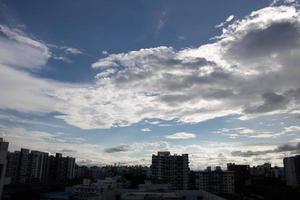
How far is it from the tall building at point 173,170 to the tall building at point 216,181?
12.5 ft

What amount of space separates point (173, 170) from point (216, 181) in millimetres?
12007

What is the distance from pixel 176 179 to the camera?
91.8 meters

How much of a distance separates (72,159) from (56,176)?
8422 millimetres

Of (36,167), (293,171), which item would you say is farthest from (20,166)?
(293,171)

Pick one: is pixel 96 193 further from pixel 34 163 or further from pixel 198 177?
pixel 34 163

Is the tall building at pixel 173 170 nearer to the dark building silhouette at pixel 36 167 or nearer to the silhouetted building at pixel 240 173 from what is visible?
the silhouetted building at pixel 240 173

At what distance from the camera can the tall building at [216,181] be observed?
90125 millimetres

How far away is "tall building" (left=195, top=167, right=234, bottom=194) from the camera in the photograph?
90.1 m

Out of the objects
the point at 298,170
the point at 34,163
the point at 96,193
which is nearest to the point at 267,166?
the point at 298,170

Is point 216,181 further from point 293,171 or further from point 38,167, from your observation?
point 38,167

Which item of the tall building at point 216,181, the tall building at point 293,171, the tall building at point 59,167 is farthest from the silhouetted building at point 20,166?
the tall building at point 293,171

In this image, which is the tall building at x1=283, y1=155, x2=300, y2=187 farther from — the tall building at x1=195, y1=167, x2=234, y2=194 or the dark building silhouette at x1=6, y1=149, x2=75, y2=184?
the dark building silhouette at x1=6, y1=149, x2=75, y2=184

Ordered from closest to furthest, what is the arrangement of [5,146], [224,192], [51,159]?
[5,146]
[224,192]
[51,159]

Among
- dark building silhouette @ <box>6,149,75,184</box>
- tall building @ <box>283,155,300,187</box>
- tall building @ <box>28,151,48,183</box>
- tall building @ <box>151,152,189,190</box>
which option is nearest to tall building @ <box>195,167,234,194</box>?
tall building @ <box>151,152,189,190</box>
